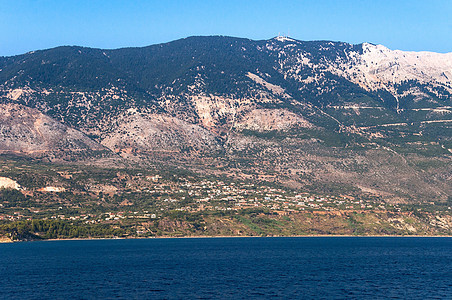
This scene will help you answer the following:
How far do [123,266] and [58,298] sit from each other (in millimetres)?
43016

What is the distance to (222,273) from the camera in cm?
13438

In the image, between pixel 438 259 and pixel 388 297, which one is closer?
pixel 388 297

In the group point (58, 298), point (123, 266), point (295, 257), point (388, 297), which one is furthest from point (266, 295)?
point (295, 257)

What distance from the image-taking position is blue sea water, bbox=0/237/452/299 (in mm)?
109125

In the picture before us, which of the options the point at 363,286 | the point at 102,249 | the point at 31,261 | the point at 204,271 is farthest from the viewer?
the point at 102,249

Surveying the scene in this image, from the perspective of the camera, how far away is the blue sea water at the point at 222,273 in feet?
358

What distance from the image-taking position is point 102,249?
19250 centimetres

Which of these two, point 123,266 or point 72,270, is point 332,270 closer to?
point 123,266

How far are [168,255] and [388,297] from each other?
78797 millimetres

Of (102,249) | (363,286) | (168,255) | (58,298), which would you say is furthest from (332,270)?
(102,249)

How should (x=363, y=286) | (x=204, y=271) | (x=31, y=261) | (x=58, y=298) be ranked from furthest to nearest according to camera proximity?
(x=31, y=261), (x=204, y=271), (x=363, y=286), (x=58, y=298)

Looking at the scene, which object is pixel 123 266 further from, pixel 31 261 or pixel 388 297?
pixel 388 297

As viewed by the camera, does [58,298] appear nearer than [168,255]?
Yes

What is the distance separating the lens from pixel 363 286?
4601 inches
